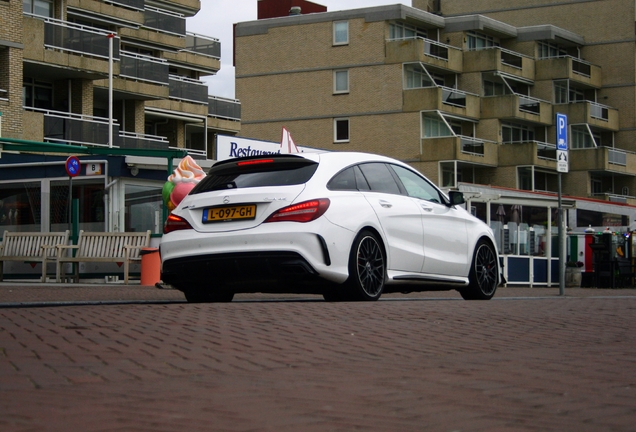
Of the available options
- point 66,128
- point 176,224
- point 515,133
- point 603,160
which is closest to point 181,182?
point 176,224

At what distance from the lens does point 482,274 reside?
45.0 feet

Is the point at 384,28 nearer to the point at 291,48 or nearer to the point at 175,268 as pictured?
the point at 291,48

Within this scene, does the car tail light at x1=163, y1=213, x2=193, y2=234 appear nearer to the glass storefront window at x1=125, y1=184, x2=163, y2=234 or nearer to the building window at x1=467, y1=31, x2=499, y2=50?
the glass storefront window at x1=125, y1=184, x2=163, y2=234

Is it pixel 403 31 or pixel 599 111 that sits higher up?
pixel 403 31

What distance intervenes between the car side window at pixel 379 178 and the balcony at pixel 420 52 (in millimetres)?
55417

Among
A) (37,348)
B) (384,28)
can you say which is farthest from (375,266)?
(384,28)

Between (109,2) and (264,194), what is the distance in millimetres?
46552

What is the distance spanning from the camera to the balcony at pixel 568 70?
74.7 metres

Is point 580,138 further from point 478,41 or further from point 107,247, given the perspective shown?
point 107,247

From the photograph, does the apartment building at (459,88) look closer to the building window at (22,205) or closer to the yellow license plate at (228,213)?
the building window at (22,205)

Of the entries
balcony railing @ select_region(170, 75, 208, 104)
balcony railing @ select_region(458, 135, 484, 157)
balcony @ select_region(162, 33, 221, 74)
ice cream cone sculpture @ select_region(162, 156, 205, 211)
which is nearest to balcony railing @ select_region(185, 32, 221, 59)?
balcony @ select_region(162, 33, 221, 74)

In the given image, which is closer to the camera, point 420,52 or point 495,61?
point 420,52

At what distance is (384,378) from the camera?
5891 millimetres

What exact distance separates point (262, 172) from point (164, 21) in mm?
51934
